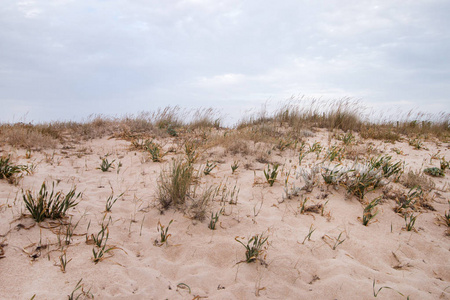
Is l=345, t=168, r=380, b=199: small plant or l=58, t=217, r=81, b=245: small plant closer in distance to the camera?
l=58, t=217, r=81, b=245: small plant

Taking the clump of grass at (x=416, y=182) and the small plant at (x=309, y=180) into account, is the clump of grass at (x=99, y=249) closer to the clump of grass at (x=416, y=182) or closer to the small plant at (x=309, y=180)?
the small plant at (x=309, y=180)

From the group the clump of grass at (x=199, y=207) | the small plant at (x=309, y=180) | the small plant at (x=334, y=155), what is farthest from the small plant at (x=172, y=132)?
the clump of grass at (x=199, y=207)

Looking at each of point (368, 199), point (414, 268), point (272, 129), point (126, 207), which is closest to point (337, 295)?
point (414, 268)

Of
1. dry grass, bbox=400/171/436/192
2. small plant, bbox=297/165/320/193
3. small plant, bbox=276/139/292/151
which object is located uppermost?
small plant, bbox=276/139/292/151

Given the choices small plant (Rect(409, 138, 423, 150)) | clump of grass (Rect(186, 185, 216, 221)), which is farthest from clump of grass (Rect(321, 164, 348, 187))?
small plant (Rect(409, 138, 423, 150))

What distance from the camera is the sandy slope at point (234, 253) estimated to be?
2082 millimetres

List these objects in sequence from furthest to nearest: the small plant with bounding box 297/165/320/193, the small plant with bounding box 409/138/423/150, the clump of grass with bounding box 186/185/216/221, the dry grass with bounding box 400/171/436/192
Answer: the small plant with bounding box 409/138/423/150, the dry grass with bounding box 400/171/436/192, the small plant with bounding box 297/165/320/193, the clump of grass with bounding box 186/185/216/221

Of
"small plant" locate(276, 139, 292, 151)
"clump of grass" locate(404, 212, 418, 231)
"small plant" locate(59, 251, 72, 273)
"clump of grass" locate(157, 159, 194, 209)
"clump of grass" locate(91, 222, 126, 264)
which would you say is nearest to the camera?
"small plant" locate(59, 251, 72, 273)

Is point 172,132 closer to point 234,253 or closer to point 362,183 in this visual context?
point 362,183

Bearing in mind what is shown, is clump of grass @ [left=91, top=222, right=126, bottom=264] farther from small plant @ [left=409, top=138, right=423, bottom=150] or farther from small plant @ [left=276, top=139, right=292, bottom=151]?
small plant @ [left=409, top=138, right=423, bottom=150]

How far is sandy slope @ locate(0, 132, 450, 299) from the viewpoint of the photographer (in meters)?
2.08

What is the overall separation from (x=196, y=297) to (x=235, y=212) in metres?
1.47

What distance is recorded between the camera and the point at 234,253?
8.47 ft

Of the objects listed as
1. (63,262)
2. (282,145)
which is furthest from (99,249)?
(282,145)
